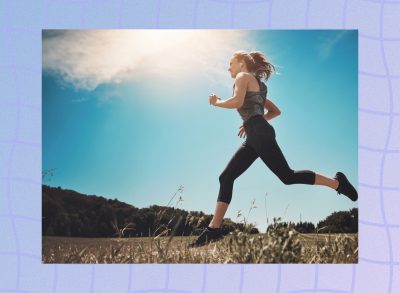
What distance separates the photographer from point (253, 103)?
4004 mm

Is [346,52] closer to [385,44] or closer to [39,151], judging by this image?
[385,44]

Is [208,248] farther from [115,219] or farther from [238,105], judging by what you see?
[238,105]

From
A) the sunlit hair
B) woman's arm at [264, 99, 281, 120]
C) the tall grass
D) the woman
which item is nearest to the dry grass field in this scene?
the tall grass

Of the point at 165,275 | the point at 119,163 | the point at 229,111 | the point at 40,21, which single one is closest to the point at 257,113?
the point at 229,111

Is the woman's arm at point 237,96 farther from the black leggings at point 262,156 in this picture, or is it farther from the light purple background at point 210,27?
the light purple background at point 210,27

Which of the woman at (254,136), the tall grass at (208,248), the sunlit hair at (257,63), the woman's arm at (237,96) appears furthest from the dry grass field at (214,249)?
the sunlit hair at (257,63)

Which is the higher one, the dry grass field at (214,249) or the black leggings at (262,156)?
the black leggings at (262,156)

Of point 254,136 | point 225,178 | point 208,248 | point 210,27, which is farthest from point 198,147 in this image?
point 210,27

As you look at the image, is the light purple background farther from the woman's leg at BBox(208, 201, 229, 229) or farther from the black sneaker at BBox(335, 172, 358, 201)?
the woman's leg at BBox(208, 201, 229, 229)

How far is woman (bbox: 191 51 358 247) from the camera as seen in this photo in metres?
3.96

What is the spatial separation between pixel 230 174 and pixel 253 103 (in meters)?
0.51

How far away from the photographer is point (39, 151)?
152 inches

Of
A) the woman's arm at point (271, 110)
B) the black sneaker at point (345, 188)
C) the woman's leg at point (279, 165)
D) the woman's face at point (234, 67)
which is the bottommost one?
the black sneaker at point (345, 188)

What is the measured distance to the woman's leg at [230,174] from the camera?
393 cm
